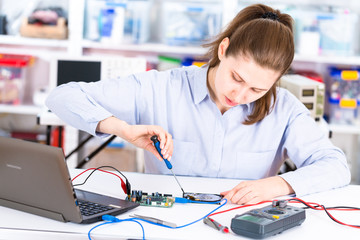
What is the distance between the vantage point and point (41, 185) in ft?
4.06

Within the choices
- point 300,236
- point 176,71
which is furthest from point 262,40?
point 300,236

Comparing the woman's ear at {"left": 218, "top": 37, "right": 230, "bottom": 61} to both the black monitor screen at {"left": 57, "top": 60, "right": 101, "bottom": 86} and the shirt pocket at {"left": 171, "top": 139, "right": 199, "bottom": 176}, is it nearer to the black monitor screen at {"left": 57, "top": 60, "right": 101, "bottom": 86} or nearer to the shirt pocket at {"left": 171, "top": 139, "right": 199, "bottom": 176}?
the shirt pocket at {"left": 171, "top": 139, "right": 199, "bottom": 176}

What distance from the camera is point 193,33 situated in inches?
140

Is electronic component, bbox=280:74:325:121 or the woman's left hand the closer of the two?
the woman's left hand

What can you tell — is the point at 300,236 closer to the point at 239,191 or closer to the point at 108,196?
the point at 239,191

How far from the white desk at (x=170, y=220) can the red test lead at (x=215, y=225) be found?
0.01m

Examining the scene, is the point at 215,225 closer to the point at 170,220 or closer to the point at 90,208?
the point at 170,220

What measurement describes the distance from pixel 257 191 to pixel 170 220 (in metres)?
0.29

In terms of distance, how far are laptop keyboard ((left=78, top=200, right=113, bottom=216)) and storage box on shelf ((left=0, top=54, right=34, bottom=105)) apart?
2305 mm

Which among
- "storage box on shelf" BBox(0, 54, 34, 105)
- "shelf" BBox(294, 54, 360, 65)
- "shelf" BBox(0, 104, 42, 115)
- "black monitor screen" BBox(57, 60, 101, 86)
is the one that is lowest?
"shelf" BBox(0, 104, 42, 115)

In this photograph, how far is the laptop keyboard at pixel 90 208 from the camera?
129cm

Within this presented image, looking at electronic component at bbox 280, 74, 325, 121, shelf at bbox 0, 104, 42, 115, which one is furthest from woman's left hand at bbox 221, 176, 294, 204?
shelf at bbox 0, 104, 42, 115

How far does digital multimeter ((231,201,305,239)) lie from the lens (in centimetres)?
121

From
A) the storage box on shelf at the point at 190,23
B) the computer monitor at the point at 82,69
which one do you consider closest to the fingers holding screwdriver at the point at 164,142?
the computer monitor at the point at 82,69
